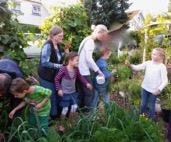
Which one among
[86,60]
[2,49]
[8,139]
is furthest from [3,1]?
[8,139]

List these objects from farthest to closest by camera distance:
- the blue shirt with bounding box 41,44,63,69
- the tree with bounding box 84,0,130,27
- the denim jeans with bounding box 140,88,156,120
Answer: the tree with bounding box 84,0,130,27, the denim jeans with bounding box 140,88,156,120, the blue shirt with bounding box 41,44,63,69

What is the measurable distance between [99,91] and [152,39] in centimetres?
575

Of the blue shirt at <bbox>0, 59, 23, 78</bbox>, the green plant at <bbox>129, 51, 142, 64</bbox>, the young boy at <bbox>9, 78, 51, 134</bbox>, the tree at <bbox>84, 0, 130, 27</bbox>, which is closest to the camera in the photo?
the young boy at <bbox>9, 78, 51, 134</bbox>

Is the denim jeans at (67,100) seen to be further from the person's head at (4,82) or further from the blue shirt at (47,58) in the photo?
the person's head at (4,82)

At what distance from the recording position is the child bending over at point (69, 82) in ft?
18.1

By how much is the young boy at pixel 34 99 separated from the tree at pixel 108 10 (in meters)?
17.8

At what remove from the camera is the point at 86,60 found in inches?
233

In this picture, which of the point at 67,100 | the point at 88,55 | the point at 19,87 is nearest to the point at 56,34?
the point at 88,55

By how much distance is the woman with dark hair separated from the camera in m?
5.39

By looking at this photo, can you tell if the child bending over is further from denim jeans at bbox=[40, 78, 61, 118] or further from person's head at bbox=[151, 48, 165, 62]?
person's head at bbox=[151, 48, 165, 62]

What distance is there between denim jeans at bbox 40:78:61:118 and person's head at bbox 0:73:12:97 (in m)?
1.44

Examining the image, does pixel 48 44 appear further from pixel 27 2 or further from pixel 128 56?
pixel 27 2

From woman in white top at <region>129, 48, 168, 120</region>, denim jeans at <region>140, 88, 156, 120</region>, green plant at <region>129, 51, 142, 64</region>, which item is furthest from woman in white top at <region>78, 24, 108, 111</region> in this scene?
green plant at <region>129, 51, 142, 64</region>

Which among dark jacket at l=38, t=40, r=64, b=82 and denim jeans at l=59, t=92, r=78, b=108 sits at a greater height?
dark jacket at l=38, t=40, r=64, b=82
